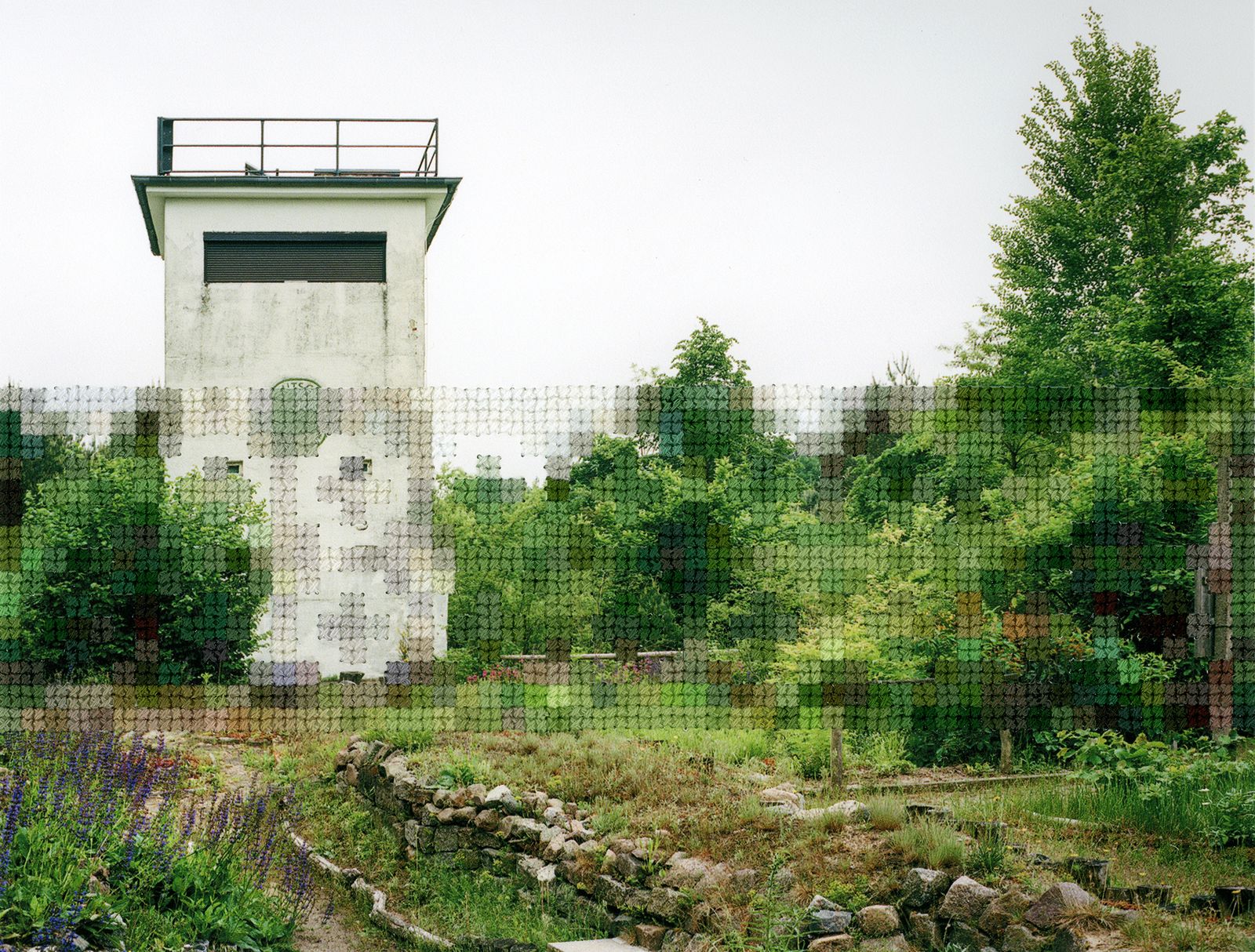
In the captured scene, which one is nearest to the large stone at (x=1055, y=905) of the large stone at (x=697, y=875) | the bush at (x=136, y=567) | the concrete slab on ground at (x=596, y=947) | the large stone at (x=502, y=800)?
the large stone at (x=697, y=875)

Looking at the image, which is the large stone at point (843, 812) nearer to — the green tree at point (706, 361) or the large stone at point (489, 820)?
the large stone at point (489, 820)

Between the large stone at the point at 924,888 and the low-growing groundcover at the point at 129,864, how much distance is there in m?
2.84

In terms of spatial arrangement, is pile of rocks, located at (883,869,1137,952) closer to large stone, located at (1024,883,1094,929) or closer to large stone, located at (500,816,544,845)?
large stone, located at (1024,883,1094,929)

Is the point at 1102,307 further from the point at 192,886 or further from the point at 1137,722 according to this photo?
the point at 192,886

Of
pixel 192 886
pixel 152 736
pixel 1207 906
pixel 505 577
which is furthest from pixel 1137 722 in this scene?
pixel 152 736

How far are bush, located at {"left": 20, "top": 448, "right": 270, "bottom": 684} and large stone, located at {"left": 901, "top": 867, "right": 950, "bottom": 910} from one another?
4162mm

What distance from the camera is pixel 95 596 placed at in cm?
748

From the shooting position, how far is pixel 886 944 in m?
5.03

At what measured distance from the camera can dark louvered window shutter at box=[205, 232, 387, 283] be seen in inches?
A: 590

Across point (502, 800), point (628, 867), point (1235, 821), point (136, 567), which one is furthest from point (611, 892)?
point (136, 567)

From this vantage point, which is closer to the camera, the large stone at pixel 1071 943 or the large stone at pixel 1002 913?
the large stone at pixel 1071 943

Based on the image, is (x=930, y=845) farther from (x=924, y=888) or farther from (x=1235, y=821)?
(x=1235, y=821)

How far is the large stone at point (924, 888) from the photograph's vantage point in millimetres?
5109

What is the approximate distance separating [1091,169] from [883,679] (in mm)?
17120
